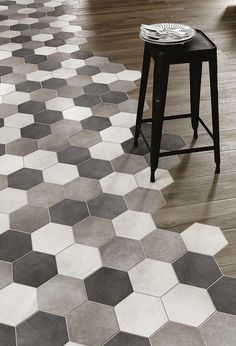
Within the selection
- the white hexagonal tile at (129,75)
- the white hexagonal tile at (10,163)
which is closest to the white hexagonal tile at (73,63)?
the white hexagonal tile at (129,75)

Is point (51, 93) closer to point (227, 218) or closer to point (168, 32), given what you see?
point (168, 32)

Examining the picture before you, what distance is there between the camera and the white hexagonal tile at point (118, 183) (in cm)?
266

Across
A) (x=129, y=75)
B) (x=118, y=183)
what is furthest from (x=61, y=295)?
(x=129, y=75)

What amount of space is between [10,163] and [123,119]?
2.85ft

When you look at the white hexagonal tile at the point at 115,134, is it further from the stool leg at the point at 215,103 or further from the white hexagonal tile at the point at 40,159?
the stool leg at the point at 215,103

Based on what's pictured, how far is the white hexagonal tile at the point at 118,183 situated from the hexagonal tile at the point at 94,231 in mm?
244

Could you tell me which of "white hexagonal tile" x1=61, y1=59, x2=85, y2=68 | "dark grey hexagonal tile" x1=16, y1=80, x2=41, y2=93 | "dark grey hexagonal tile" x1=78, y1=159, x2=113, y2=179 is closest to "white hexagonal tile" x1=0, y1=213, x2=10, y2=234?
"dark grey hexagonal tile" x1=78, y1=159, x2=113, y2=179

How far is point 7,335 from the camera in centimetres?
192

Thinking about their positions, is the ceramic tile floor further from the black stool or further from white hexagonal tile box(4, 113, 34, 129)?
the black stool

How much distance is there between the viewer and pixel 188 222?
2436 mm

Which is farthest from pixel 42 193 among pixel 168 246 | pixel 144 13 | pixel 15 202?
pixel 144 13

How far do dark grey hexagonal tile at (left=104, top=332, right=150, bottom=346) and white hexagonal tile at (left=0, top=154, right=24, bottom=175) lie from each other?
1304 mm

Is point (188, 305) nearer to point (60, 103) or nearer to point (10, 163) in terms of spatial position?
point (10, 163)

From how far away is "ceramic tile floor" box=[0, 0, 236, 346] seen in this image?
1949 mm
